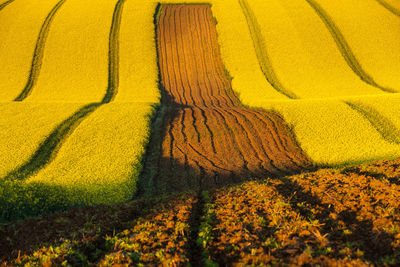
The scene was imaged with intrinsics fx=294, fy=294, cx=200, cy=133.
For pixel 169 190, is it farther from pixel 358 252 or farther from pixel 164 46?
pixel 164 46

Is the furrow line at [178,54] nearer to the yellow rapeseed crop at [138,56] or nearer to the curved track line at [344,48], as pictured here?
the yellow rapeseed crop at [138,56]

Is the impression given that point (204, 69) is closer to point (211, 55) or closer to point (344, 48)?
point (211, 55)

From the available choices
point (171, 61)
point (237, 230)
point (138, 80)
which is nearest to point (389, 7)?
point (171, 61)

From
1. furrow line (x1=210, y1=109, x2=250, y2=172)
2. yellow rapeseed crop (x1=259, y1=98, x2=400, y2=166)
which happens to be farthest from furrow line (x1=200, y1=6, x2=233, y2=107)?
yellow rapeseed crop (x1=259, y1=98, x2=400, y2=166)

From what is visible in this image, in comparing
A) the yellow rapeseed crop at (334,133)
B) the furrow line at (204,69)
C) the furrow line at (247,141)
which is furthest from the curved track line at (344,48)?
the furrow line at (247,141)

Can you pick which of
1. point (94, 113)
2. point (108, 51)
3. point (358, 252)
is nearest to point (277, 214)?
point (358, 252)
